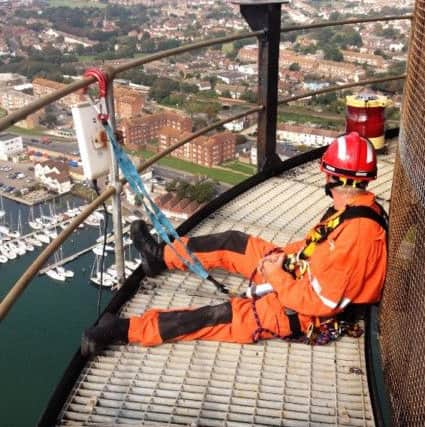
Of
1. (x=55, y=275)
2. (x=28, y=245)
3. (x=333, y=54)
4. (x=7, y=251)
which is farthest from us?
(x=333, y=54)

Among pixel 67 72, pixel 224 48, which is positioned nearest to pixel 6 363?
pixel 67 72

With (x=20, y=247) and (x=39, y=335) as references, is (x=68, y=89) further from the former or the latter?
(x=20, y=247)

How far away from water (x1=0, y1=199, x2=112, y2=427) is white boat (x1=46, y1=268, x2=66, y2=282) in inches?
7.7

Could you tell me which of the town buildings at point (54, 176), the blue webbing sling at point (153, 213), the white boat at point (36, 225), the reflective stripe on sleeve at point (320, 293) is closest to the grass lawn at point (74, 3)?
the town buildings at point (54, 176)

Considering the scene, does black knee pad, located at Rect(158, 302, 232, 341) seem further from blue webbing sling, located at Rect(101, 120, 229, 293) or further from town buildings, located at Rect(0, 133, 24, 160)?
town buildings, located at Rect(0, 133, 24, 160)

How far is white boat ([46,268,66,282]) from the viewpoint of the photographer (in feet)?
75.5

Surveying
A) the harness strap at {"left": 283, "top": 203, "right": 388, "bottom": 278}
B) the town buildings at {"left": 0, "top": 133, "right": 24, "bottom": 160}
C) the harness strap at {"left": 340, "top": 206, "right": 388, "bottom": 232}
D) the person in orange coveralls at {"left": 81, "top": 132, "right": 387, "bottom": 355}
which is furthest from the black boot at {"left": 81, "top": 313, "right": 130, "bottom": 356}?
the town buildings at {"left": 0, "top": 133, "right": 24, "bottom": 160}

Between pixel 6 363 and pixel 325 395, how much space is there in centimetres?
1781

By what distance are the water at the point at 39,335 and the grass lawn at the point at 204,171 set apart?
9619mm

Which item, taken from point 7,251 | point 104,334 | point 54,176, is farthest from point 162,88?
point 104,334

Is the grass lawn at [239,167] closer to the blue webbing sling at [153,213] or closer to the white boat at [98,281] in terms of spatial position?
the white boat at [98,281]

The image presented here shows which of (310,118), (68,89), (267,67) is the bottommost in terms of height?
(310,118)

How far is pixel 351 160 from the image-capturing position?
2215mm

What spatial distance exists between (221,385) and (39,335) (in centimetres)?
1849
